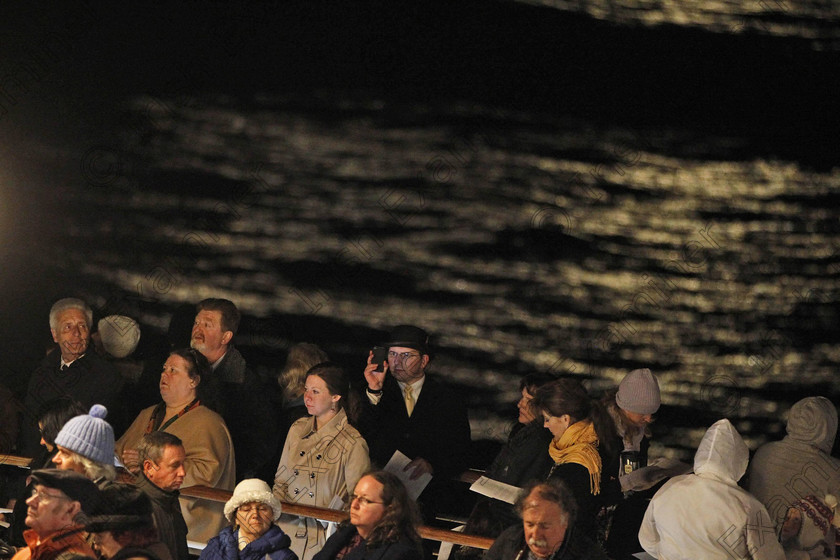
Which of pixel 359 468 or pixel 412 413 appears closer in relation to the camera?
pixel 359 468

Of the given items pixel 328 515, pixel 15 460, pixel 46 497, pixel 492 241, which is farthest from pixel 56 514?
pixel 492 241

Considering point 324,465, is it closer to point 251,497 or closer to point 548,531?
point 251,497

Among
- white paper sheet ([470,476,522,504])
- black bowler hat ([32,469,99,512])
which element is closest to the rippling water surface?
white paper sheet ([470,476,522,504])

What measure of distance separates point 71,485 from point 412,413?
2.12m

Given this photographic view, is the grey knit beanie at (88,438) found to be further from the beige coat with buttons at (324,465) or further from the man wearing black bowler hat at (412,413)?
the man wearing black bowler hat at (412,413)

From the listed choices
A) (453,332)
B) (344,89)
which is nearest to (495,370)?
(453,332)

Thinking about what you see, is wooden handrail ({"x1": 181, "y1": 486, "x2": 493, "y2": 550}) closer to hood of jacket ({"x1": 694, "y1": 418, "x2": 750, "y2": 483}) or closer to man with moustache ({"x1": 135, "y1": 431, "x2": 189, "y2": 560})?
man with moustache ({"x1": 135, "y1": 431, "x2": 189, "y2": 560})

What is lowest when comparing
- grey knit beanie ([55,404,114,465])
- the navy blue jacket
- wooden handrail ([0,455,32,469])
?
the navy blue jacket

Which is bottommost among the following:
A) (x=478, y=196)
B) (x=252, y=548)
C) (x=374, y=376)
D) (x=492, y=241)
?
(x=252, y=548)

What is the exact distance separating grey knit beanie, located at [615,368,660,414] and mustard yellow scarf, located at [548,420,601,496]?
496 millimetres

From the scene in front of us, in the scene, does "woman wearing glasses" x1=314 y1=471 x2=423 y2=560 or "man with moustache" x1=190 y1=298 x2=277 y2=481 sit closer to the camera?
"woman wearing glasses" x1=314 y1=471 x2=423 y2=560

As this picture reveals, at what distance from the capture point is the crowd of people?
3.33m

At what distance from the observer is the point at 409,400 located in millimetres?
4793

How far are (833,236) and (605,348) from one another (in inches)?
54.3
